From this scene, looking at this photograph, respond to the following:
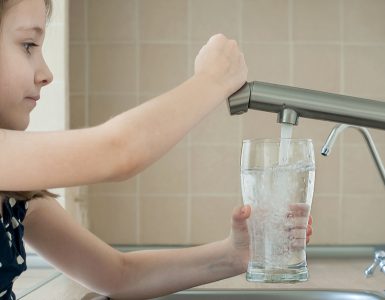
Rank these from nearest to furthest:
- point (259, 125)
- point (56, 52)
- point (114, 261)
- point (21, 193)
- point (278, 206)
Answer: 1. point (278, 206)
2. point (21, 193)
3. point (114, 261)
4. point (56, 52)
5. point (259, 125)

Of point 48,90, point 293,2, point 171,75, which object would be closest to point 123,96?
point 171,75

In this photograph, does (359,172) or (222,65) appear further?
(359,172)

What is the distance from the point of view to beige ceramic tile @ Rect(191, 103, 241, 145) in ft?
5.70

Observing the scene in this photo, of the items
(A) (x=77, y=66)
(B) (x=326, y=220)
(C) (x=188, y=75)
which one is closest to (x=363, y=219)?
(B) (x=326, y=220)

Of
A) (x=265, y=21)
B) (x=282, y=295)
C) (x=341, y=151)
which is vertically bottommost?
(x=282, y=295)

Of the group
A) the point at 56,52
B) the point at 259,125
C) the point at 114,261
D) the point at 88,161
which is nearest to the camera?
the point at 88,161

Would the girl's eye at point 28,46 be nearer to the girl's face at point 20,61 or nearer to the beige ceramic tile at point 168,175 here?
the girl's face at point 20,61

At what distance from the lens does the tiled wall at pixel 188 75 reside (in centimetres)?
173

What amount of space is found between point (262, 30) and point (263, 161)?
3.20 feet

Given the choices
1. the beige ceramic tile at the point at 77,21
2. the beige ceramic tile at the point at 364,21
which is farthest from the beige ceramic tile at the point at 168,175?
the beige ceramic tile at the point at 364,21

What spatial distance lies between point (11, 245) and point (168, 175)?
2.84 ft

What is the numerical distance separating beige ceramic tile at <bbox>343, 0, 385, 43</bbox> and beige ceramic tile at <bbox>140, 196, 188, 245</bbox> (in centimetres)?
60

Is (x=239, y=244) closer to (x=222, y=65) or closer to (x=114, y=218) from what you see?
(x=222, y=65)

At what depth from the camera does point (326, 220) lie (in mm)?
1738
